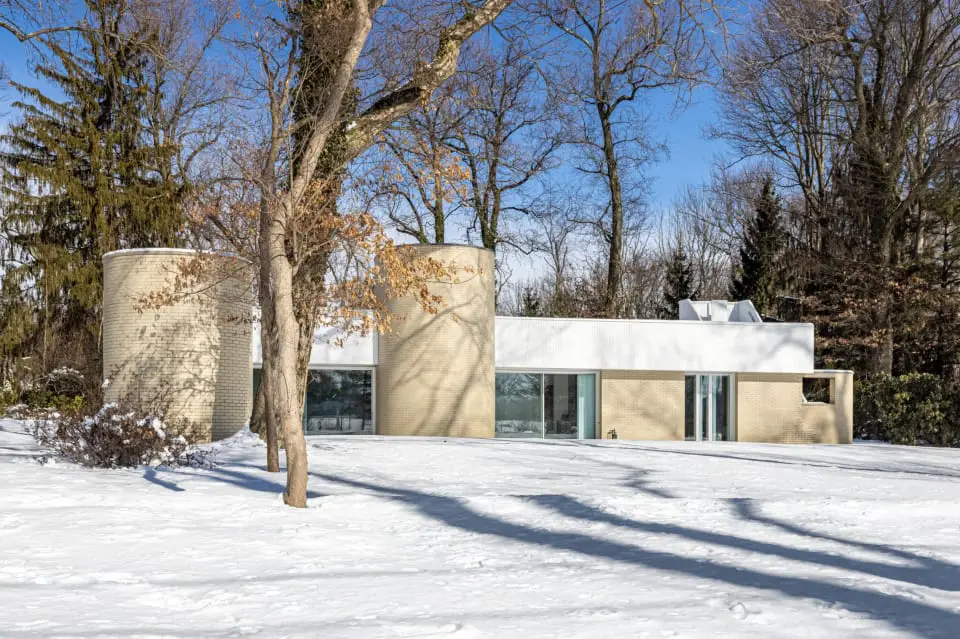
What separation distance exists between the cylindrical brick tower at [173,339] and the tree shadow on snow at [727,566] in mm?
7196

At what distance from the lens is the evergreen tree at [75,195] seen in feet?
88.1

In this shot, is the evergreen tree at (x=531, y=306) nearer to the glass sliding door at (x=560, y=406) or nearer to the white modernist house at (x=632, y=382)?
the white modernist house at (x=632, y=382)

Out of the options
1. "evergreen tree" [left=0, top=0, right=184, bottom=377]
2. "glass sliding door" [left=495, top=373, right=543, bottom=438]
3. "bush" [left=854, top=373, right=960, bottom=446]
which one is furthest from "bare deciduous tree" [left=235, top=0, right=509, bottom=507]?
"bush" [left=854, top=373, right=960, bottom=446]

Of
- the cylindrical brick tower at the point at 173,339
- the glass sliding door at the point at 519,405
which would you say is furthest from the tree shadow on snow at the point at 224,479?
the glass sliding door at the point at 519,405

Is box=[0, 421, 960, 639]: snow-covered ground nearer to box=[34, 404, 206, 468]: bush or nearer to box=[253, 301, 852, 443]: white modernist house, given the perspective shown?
box=[34, 404, 206, 468]: bush

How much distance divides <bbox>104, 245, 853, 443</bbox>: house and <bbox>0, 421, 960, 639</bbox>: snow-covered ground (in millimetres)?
9062

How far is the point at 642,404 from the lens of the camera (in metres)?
26.4

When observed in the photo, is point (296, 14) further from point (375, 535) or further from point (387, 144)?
point (375, 535)

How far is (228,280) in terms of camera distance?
1788 cm

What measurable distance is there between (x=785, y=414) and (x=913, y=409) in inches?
152

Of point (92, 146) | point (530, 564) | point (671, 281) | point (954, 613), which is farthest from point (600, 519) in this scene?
point (671, 281)

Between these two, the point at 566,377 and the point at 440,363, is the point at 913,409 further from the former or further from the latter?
the point at 440,363

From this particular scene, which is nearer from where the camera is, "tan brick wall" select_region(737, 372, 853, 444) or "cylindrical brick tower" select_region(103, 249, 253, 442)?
"cylindrical brick tower" select_region(103, 249, 253, 442)

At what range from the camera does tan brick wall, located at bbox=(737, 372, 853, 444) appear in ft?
89.1
